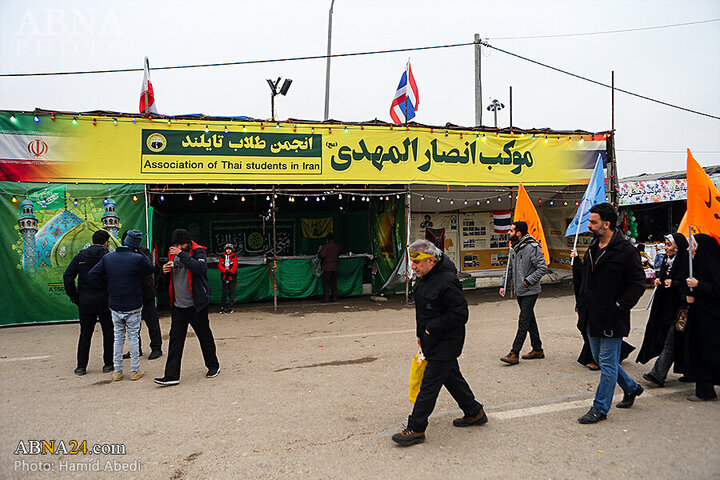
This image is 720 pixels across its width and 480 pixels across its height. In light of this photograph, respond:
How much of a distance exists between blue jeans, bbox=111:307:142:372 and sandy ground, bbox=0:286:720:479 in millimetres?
260

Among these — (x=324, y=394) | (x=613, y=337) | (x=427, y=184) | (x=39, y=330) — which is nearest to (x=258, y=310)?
(x=39, y=330)

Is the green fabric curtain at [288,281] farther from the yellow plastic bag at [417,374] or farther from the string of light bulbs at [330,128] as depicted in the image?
the yellow plastic bag at [417,374]

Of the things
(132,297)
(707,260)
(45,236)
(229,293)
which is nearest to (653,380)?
(707,260)

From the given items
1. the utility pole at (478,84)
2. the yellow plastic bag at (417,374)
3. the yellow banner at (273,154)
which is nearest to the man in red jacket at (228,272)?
the yellow banner at (273,154)

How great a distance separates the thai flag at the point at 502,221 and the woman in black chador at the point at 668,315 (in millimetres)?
8700

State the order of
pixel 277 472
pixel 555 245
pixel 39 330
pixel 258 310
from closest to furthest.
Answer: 1. pixel 277 472
2. pixel 39 330
3. pixel 258 310
4. pixel 555 245

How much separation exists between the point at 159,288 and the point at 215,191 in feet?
10.5

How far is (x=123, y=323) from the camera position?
18.3 ft

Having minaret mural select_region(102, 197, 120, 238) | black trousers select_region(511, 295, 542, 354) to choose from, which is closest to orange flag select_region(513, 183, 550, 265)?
black trousers select_region(511, 295, 542, 354)

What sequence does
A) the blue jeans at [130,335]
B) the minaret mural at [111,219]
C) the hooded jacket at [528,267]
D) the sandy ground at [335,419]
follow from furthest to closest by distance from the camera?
the minaret mural at [111,219], the hooded jacket at [528,267], the blue jeans at [130,335], the sandy ground at [335,419]

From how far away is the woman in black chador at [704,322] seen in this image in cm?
439

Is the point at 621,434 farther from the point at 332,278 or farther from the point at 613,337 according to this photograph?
the point at 332,278

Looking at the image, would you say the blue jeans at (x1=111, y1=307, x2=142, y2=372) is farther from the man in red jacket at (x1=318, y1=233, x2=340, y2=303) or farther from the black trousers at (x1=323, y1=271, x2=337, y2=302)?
the black trousers at (x1=323, y1=271, x2=337, y2=302)

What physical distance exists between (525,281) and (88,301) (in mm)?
5518
